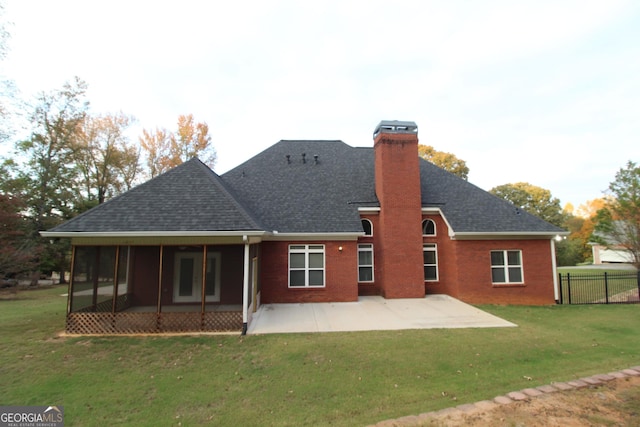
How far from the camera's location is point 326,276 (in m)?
13.8

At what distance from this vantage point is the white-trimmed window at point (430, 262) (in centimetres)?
1524

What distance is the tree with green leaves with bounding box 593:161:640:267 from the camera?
18000 mm

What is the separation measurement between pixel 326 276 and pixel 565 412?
32.3 feet

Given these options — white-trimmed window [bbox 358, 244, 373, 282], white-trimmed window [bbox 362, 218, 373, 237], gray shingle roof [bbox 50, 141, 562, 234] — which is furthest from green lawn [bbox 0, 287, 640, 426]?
white-trimmed window [bbox 362, 218, 373, 237]

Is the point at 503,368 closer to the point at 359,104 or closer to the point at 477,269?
the point at 477,269

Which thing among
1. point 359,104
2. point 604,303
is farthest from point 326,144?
point 604,303

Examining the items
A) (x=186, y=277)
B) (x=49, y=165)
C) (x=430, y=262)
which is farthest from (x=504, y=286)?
(x=49, y=165)

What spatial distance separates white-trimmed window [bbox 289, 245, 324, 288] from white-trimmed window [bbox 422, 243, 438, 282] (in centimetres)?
537

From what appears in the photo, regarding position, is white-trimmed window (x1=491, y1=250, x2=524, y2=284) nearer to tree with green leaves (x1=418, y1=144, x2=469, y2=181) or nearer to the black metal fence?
the black metal fence

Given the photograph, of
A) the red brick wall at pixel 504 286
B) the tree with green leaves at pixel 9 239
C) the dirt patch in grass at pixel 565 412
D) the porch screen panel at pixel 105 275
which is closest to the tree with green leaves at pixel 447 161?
the red brick wall at pixel 504 286

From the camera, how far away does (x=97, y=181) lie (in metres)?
30.2

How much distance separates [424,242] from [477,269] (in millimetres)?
2639

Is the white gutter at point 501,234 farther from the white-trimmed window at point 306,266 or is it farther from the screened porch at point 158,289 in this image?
the screened porch at point 158,289

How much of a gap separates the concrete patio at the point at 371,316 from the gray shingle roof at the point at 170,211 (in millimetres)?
3576
